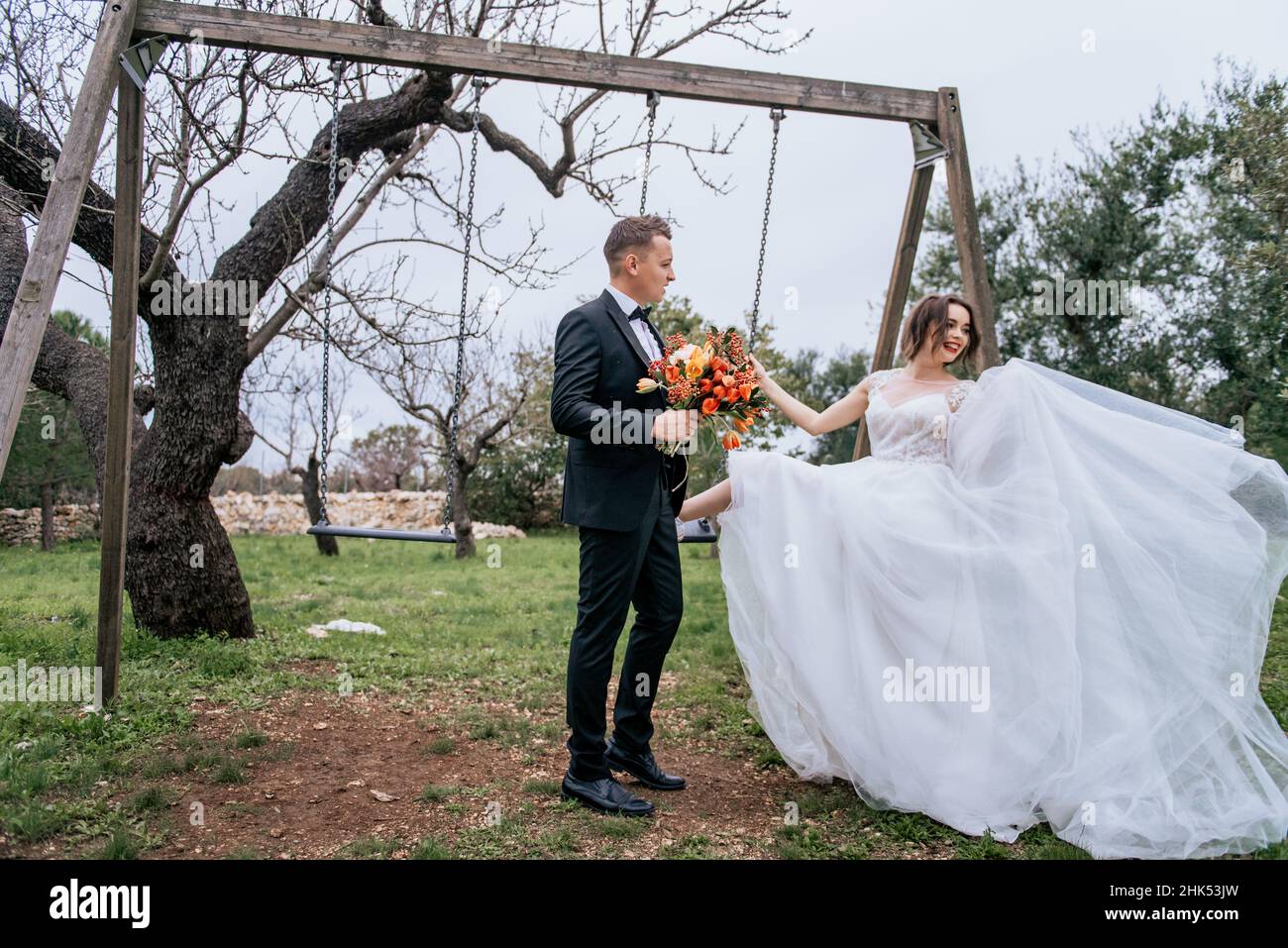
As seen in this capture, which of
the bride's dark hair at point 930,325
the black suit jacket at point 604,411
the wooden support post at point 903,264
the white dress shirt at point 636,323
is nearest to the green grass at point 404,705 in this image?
the black suit jacket at point 604,411

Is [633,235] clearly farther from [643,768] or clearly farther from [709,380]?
[643,768]

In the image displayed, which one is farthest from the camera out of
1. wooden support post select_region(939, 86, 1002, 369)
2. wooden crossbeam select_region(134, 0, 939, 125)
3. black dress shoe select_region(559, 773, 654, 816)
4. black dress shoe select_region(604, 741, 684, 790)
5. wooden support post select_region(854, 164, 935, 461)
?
wooden support post select_region(854, 164, 935, 461)

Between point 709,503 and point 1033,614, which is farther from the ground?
point 709,503

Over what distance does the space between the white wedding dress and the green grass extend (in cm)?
25

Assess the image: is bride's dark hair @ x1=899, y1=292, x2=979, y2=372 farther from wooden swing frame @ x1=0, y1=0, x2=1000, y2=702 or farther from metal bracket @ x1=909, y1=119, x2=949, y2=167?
metal bracket @ x1=909, y1=119, x2=949, y2=167

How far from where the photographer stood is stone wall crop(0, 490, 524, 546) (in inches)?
599

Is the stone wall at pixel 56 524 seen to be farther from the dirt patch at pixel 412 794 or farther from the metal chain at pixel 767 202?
the metal chain at pixel 767 202

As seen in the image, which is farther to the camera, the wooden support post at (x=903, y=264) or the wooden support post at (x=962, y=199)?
the wooden support post at (x=903, y=264)

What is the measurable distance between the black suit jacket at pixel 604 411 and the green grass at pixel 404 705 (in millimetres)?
1277

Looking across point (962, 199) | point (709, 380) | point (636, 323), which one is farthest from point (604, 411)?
point (962, 199)

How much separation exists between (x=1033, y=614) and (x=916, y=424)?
104 cm

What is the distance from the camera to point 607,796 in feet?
13.2

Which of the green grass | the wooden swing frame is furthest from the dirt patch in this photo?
the wooden swing frame

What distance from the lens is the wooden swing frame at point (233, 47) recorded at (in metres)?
4.24
